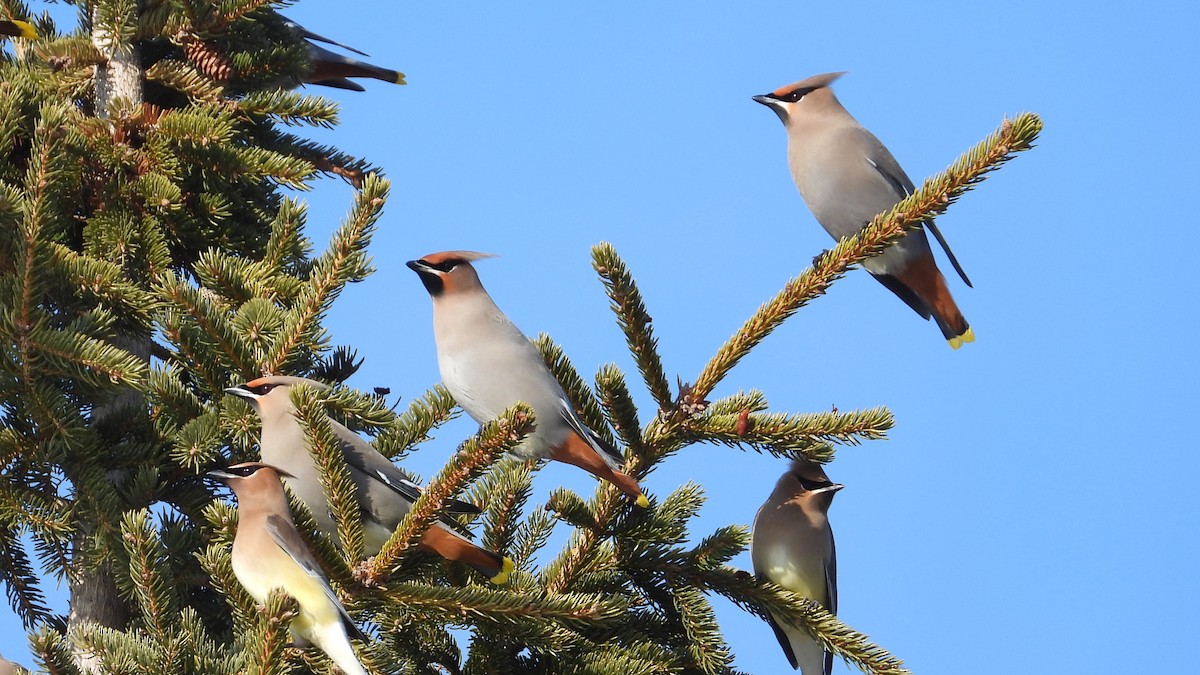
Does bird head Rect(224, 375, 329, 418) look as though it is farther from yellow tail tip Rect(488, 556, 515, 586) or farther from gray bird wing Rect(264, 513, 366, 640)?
yellow tail tip Rect(488, 556, 515, 586)

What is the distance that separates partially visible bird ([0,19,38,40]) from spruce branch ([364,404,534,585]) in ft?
7.66

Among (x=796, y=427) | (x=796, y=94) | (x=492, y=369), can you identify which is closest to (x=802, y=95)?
(x=796, y=94)

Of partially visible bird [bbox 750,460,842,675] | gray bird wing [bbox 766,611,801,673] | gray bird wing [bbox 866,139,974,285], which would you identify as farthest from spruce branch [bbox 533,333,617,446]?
gray bird wing [bbox 866,139,974,285]

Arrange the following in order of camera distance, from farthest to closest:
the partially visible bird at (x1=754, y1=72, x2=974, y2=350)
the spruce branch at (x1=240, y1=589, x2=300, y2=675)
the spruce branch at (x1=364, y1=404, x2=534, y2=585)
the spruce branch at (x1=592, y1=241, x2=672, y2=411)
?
the partially visible bird at (x1=754, y1=72, x2=974, y2=350) → the spruce branch at (x1=592, y1=241, x2=672, y2=411) → the spruce branch at (x1=364, y1=404, x2=534, y2=585) → the spruce branch at (x1=240, y1=589, x2=300, y2=675)

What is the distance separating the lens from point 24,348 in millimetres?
2885

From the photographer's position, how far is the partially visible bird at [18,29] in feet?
12.8

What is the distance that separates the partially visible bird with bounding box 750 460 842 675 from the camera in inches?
153

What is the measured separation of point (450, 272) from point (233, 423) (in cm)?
76

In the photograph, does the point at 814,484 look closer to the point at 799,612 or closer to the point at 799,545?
the point at 799,545

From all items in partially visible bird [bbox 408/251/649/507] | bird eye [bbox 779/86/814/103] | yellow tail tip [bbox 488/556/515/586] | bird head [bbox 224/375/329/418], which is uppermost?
bird eye [bbox 779/86/814/103]

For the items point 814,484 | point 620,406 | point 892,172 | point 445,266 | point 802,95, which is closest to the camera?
point 620,406

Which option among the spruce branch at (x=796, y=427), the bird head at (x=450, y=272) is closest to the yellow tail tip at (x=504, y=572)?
the spruce branch at (x=796, y=427)

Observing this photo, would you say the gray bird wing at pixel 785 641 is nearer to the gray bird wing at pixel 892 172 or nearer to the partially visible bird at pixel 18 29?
the gray bird wing at pixel 892 172

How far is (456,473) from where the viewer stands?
7.54 feet
